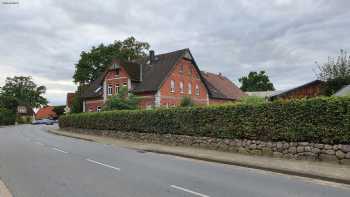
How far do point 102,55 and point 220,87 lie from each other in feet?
74.3

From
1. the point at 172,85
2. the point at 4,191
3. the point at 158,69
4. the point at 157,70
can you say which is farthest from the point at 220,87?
the point at 4,191

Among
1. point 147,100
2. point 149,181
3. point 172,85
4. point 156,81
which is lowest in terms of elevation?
point 149,181

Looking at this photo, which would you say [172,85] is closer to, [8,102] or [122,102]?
[122,102]

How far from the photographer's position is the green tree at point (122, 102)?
35.0m

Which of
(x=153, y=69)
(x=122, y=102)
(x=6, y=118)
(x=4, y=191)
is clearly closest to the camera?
(x=4, y=191)

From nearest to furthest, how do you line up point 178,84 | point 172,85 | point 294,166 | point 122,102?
point 294,166 → point 122,102 → point 172,85 → point 178,84

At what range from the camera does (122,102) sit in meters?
35.2

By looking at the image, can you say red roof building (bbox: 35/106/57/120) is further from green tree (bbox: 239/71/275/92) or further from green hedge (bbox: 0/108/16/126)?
A: green tree (bbox: 239/71/275/92)

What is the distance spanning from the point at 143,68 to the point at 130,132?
27.0 meters

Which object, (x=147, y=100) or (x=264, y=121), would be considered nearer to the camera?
(x=264, y=121)

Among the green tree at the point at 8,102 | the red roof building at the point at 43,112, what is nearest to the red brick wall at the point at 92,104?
the green tree at the point at 8,102

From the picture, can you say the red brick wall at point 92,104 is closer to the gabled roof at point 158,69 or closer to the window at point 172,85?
the gabled roof at point 158,69

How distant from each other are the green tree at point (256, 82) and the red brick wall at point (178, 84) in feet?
170

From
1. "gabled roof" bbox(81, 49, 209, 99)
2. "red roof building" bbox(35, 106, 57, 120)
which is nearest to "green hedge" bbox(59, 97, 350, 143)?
"gabled roof" bbox(81, 49, 209, 99)
